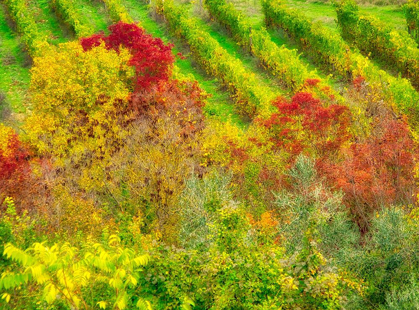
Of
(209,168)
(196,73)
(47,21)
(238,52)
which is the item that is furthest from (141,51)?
(47,21)

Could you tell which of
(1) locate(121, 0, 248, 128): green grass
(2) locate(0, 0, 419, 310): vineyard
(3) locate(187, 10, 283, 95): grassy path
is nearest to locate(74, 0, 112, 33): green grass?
(2) locate(0, 0, 419, 310): vineyard

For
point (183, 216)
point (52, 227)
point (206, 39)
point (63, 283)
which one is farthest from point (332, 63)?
point (63, 283)

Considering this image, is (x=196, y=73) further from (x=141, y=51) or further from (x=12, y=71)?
(x=12, y=71)

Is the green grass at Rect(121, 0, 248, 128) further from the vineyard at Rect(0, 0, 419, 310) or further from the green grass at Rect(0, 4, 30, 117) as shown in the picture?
the green grass at Rect(0, 4, 30, 117)

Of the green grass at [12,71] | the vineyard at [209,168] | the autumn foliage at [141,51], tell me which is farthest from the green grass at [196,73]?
the green grass at [12,71]

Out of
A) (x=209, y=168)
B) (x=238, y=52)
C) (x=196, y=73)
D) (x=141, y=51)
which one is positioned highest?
(x=141, y=51)

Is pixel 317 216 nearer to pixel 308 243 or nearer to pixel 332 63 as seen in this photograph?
pixel 308 243
